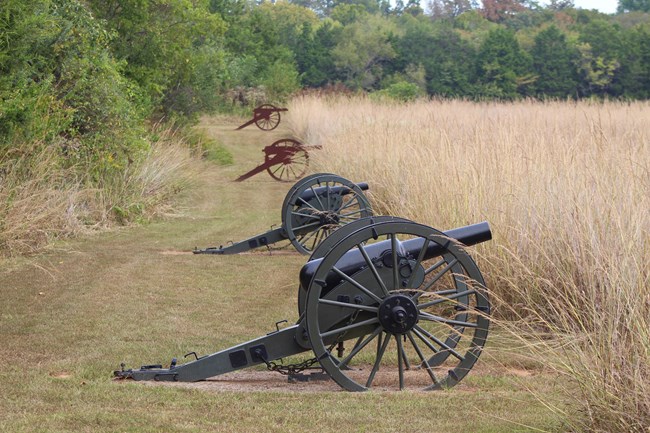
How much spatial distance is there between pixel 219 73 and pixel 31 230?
68.0 ft

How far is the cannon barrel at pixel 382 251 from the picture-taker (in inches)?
255

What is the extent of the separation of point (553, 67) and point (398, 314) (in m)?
46.2

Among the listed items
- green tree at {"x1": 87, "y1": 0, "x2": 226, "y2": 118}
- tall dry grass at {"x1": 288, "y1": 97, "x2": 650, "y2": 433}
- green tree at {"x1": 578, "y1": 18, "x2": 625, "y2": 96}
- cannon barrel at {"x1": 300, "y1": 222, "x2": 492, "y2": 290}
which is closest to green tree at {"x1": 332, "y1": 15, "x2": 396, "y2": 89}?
green tree at {"x1": 578, "y1": 18, "x2": 625, "y2": 96}

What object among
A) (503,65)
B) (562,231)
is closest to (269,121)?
(503,65)

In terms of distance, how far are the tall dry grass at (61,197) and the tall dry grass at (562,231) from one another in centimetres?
353

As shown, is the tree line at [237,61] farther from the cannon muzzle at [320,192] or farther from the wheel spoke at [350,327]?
the wheel spoke at [350,327]

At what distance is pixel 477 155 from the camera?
36.4 feet

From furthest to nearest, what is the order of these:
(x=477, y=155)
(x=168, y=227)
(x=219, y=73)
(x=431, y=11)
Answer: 1. (x=431, y=11)
2. (x=219, y=73)
3. (x=168, y=227)
4. (x=477, y=155)

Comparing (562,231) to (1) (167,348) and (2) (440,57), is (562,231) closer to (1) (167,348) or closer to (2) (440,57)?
(1) (167,348)

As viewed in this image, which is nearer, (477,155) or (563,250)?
(563,250)

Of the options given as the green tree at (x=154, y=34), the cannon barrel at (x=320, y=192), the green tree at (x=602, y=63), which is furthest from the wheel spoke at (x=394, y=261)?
the green tree at (x=602, y=63)

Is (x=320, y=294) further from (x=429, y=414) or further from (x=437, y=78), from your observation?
(x=437, y=78)

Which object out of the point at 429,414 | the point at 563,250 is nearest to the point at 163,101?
the point at 563,250

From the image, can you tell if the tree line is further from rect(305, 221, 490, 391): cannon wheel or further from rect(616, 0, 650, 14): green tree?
rect(305, 221, 490, 391): cannon wheel
